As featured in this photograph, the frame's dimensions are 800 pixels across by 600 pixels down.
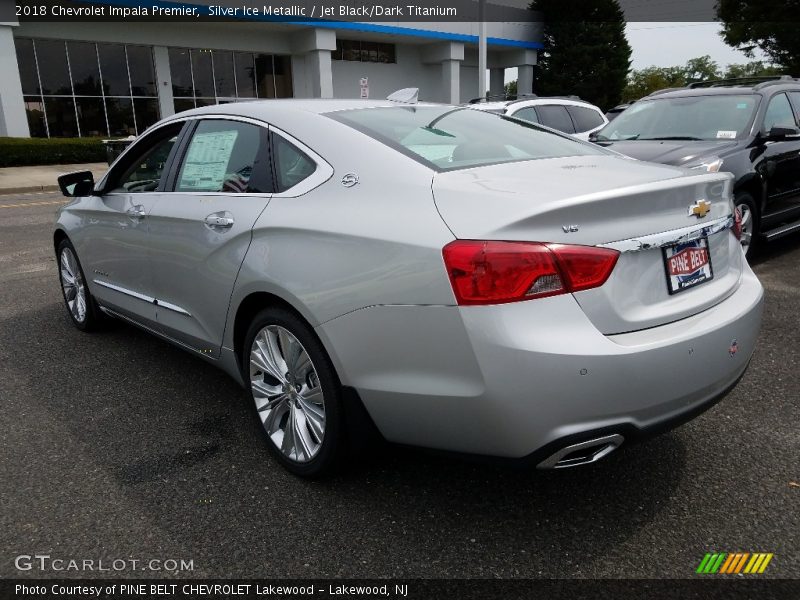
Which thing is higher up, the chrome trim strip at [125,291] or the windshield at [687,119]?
the windshield at [687,119]

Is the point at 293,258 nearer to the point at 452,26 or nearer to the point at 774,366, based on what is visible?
the point at 774,366

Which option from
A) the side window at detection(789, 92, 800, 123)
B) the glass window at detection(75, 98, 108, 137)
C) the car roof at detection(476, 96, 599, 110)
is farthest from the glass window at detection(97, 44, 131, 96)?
the side window at detection(789, 92, 800, 123)

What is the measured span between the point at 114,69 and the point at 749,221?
85.0 ft

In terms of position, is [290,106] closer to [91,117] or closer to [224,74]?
[91,117]

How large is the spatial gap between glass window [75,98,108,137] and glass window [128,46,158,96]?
161 cm

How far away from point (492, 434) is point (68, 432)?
2330 mm

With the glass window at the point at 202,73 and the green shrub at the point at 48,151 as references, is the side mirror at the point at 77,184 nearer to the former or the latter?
the green shrub at the point at 48,151

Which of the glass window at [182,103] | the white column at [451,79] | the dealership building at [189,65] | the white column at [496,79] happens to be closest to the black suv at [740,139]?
the dealership building at [189,65]

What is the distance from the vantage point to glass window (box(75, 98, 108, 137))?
25703 mm

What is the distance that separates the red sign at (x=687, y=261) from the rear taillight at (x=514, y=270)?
0.46 metres

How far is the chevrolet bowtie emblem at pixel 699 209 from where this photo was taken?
2559 mm

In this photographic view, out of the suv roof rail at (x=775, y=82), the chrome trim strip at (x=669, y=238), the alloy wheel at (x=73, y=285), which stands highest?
the suv roof rail at (x=775, y=82)

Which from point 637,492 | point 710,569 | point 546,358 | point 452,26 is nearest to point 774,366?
point 637,492

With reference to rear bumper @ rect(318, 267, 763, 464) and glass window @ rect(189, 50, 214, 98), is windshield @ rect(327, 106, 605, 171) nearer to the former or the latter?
rear bumper @ rect(318, 267, 763, 464)
